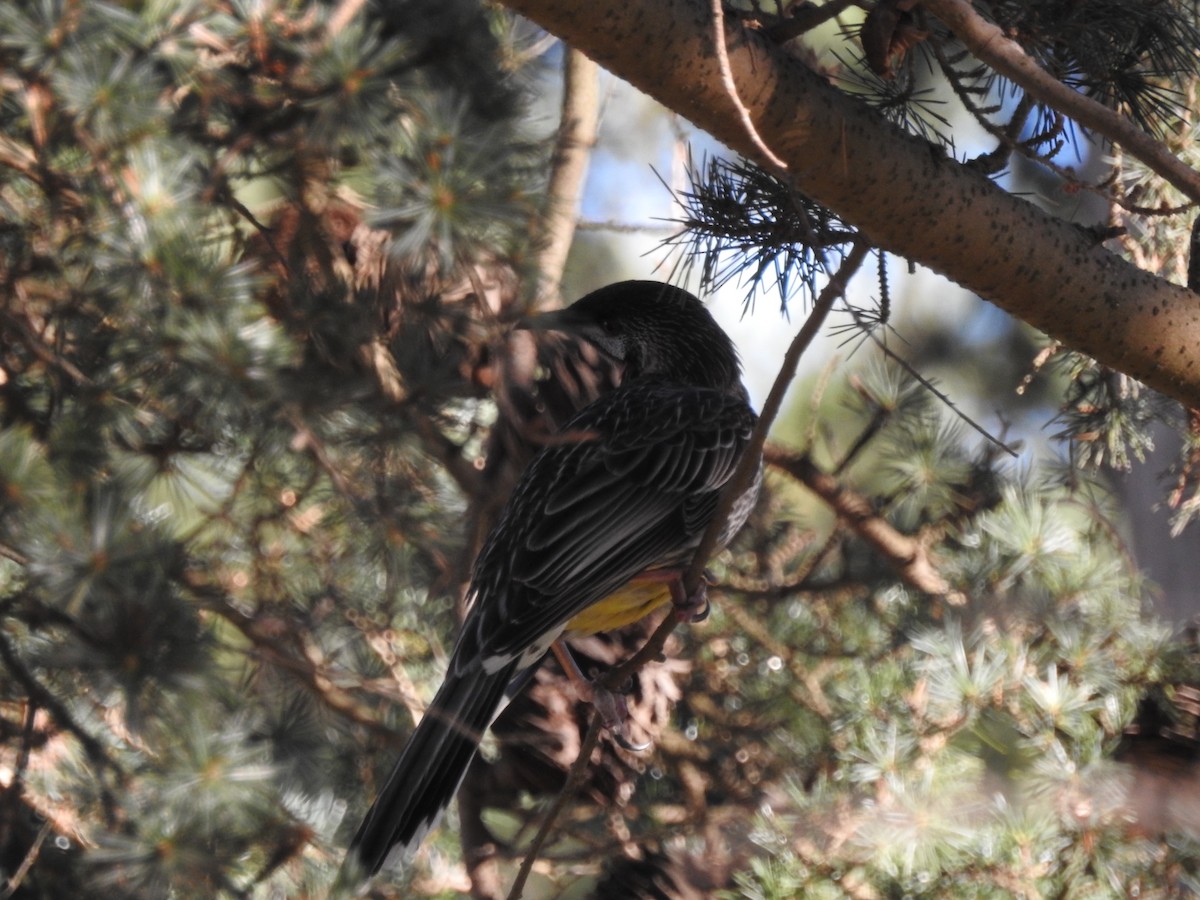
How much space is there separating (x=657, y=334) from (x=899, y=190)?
1405 millimetres

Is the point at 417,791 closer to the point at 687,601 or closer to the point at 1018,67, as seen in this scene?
the point at 687,601

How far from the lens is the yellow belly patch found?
2.96 meters

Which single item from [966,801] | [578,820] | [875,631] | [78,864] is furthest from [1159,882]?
[78,864]

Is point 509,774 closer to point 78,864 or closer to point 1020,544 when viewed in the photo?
point 78,864

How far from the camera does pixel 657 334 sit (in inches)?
145

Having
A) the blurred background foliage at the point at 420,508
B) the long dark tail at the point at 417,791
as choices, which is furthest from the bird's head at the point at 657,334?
the long dark tail at the point at 417,791

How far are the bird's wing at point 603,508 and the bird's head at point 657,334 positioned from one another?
0.27 meters

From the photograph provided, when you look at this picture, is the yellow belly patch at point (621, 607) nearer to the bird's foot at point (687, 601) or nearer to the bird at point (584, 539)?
the bird at point (584, 539)

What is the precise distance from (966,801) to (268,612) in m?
1.94

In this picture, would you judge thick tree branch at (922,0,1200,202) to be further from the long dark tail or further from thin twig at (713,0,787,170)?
the long dark tail

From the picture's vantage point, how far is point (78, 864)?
3066 mm

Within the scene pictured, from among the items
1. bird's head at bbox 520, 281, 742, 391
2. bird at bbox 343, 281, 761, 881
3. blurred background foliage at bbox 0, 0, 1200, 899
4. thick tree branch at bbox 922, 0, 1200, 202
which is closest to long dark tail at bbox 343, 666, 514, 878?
bird at bbox 343, 281, 761, 881

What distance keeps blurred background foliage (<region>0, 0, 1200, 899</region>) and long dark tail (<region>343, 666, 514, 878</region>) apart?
1.21 ft

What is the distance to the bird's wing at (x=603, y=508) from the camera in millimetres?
2764
